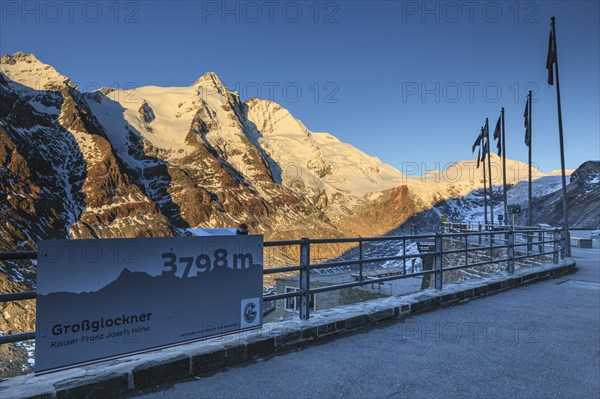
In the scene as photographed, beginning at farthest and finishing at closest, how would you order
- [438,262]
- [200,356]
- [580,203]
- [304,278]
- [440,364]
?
1. [580,203]
2. [438,262]
3. [304,278]
4. [440,364]
5. [200,356]

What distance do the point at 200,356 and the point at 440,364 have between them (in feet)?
8.57

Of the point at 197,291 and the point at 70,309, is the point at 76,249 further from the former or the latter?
the point at 197,291

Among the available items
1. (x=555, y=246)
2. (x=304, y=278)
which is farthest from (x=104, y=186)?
(x=304, y=278)

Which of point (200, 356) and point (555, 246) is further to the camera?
point (555, 246)

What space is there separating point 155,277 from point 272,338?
1.58 m

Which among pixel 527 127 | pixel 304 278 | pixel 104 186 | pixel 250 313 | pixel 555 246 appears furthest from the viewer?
pixel 104 186

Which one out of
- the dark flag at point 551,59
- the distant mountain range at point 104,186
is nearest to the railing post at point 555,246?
the dark flag at point 551,59

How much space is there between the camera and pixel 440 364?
461cm

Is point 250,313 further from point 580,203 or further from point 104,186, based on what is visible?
point 104,186

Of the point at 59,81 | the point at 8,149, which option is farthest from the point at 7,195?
the point at 59,81

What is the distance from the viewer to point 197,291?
15.2 ft

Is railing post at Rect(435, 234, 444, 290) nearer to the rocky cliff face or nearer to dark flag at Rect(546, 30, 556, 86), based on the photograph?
dark flag at Rect(546, 30, 556, 86)

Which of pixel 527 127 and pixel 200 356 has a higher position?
pixel 527 127

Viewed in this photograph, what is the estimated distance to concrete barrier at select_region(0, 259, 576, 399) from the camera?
356 cm
